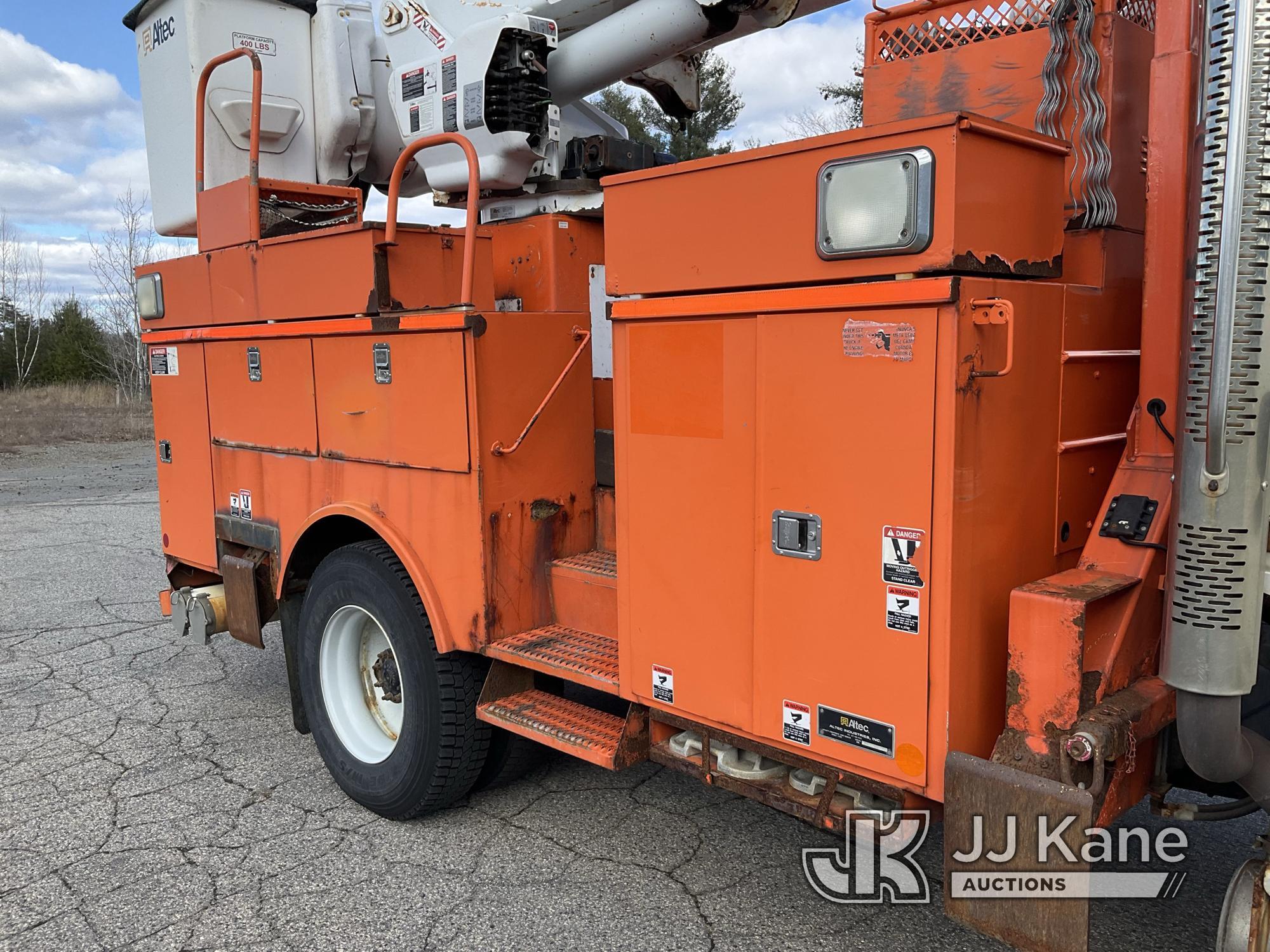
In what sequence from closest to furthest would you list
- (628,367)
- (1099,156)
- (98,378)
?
(1099,156), (628,367), (98,378)

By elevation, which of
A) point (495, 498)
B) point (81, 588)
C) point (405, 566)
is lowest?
point (81, 588)

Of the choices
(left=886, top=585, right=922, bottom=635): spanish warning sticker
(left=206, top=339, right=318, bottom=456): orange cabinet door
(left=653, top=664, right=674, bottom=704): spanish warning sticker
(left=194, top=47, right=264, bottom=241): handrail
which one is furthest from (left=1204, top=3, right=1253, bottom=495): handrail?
(left=194, top=47, right=264, bottom=241): handrail

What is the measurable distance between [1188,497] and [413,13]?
3.59m

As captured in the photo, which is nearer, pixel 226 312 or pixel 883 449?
pixel 883 449

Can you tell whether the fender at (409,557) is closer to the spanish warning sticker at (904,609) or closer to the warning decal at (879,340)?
the spanish warning sticker at (904,609)

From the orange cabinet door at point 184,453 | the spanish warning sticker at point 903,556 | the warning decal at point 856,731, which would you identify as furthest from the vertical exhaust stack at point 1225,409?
the orange cabinet door at point 184,453

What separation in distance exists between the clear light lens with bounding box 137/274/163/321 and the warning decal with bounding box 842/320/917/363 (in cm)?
368

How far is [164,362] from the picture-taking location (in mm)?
4926

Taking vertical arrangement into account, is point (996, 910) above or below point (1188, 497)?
below

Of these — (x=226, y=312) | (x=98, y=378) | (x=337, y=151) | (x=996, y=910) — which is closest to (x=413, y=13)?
(x=337, y=151)

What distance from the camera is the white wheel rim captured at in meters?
3.93

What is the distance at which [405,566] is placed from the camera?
354 cm

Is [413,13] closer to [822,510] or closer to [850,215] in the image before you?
[850,215]

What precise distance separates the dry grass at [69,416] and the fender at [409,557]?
53.5 ft
